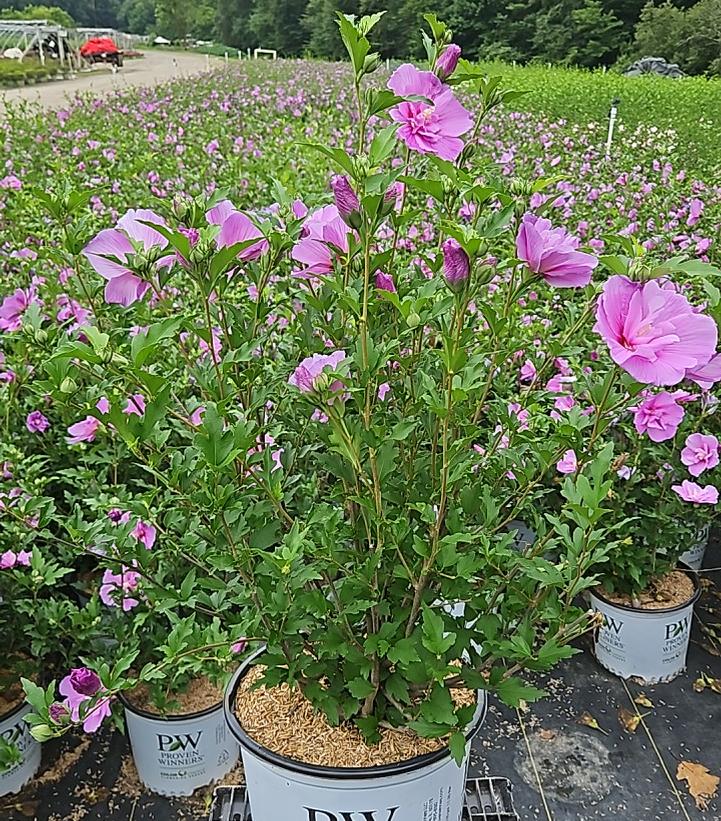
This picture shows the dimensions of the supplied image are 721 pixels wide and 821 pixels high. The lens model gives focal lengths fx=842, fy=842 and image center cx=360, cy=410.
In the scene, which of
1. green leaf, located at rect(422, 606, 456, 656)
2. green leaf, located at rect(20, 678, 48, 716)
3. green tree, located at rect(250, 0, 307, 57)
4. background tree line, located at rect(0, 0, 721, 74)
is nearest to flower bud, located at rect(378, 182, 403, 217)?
green leaf, located at rect(422, 606, 456, 656)

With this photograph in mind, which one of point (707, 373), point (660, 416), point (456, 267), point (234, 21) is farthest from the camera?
point (234, 21)

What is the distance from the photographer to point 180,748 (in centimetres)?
182

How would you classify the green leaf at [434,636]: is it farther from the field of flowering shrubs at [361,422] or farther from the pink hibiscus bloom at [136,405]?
the pink hibiscus bloom at [136,405]

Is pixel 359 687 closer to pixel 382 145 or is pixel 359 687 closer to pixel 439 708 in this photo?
pixel 439 708

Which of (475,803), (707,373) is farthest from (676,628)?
(707,373)

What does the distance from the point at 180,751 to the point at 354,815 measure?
0.84m

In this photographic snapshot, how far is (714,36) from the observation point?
2094cm

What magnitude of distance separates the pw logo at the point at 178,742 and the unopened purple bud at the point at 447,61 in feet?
4.70

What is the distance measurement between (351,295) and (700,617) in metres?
2.04

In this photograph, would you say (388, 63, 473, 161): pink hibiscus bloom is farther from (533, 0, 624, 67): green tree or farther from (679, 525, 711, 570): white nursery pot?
(533, 0, 624, 67): green tree

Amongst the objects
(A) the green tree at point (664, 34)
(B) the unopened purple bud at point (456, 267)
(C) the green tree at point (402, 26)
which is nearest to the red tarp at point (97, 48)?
(C) the green tree at point (402, 26)

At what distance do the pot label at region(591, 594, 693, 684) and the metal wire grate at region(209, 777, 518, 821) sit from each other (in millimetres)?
739

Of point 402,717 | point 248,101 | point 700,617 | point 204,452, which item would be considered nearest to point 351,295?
point 204,452

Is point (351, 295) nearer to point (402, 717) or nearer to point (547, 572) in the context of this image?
point (547, 572)
